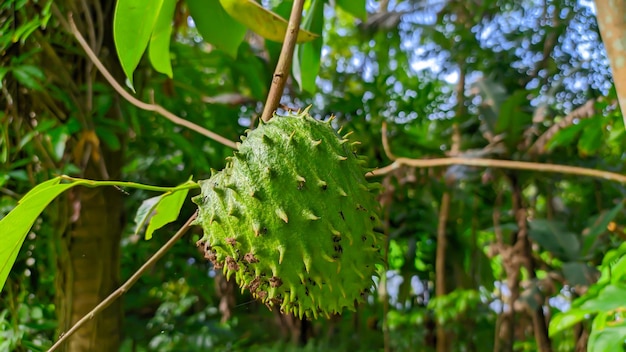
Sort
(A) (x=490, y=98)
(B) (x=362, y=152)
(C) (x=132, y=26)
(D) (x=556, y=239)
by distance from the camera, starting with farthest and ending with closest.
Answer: (A) (x=490, y=98), (B) (x=362, y=152), (D) (x=556, y=239), (C) (x=132, y=26)

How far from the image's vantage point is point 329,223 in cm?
72

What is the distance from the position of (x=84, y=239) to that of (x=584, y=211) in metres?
2.69

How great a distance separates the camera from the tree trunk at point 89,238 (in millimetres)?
1450

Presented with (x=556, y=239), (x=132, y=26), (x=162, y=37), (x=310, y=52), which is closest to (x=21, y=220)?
(x=132, y=26)

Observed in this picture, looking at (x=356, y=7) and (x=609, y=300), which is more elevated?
(x=356, y=7)

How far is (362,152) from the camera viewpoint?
8.28 ft

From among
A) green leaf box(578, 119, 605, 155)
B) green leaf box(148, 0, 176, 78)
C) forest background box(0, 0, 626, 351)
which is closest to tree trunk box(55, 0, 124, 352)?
forest background box(0, 0, 626, 351)

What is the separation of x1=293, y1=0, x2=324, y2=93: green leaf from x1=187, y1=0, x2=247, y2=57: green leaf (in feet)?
0.43

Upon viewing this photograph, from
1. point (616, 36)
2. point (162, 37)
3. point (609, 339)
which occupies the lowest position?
point (609, 339)

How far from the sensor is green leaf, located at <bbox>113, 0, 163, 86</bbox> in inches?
34.1

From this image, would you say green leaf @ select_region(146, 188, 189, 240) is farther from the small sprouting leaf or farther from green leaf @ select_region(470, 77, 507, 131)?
green leaf @ select_region(470, 77, 507, 131)

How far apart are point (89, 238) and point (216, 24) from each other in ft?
2.34

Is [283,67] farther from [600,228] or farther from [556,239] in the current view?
[556,239]

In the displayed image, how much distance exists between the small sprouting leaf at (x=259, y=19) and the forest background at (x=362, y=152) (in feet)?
0.38
